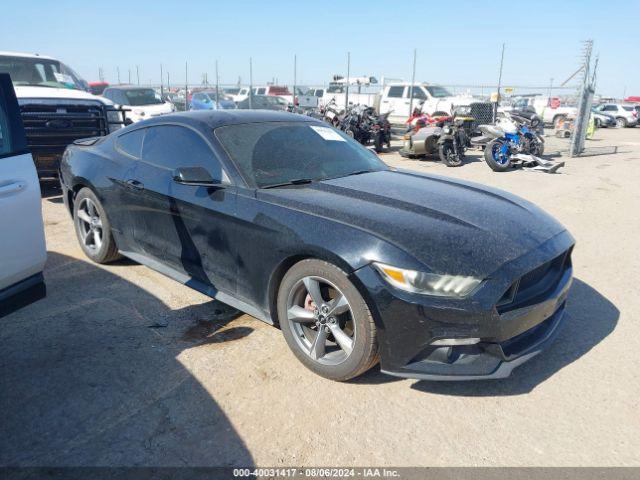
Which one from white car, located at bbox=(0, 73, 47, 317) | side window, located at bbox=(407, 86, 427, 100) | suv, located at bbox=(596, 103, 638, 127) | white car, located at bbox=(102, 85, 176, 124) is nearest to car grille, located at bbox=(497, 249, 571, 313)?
white car, located at bbox=(0, 73, 47, 317)

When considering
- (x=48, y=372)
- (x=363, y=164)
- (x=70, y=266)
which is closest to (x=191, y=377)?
(x=48, y=372)

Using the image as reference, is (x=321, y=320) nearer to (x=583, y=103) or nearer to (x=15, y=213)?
(x=15, y=213)

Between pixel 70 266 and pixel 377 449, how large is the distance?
359 centimetres

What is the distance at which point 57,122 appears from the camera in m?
7.28

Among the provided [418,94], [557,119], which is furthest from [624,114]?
[418,94]

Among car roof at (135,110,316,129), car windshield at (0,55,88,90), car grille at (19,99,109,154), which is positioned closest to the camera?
car roof at (135,110,316,129)

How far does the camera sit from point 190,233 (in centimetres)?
359

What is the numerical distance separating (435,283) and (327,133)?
2.06m

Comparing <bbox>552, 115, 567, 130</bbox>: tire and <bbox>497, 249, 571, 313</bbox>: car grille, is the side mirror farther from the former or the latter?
<bbox>552, 115, 567, 130</bbox>: tire

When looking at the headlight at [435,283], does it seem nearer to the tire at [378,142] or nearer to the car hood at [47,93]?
the car hood at [47,93]

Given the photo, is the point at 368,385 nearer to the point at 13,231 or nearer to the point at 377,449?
the point at 377,449

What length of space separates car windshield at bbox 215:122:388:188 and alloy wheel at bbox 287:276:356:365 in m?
0.83

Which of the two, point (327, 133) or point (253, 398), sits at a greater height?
point (327, 133)

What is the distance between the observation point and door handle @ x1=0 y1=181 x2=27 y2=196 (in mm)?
2608
